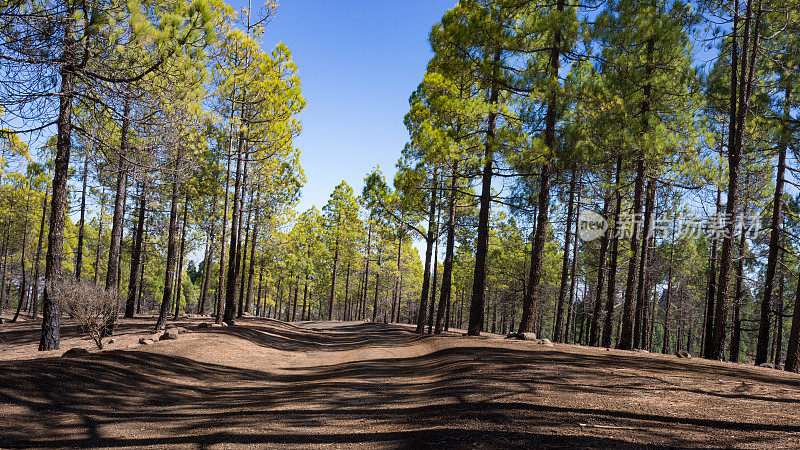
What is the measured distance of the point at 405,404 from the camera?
588 cm

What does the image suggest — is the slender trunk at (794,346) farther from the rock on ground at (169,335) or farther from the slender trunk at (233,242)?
the slender trunk at (233,242)

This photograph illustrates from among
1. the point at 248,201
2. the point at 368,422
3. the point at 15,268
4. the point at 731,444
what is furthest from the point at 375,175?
the point at 15,268

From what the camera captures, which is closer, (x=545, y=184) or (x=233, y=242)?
(x=545, y=184)

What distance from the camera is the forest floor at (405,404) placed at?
4004mm

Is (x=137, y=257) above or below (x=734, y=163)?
below

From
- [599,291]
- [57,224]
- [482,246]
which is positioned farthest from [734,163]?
[57,224]

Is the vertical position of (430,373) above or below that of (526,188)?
below

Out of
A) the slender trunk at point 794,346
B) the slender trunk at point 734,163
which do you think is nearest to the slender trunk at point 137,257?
the slender trunk at point 734,163

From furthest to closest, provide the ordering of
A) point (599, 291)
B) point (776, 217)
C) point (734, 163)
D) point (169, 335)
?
1. point (599, 291)
2. point (776, 217)
3. point (169, 335)
4. point (734, 163)

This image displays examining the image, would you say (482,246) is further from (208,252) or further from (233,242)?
(208,252)

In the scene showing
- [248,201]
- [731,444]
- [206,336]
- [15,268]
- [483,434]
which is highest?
[248,201]

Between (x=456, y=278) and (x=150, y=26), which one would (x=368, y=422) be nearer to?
(x=150, y=26)

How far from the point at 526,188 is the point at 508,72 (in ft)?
24.3

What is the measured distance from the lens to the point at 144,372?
7.61m
